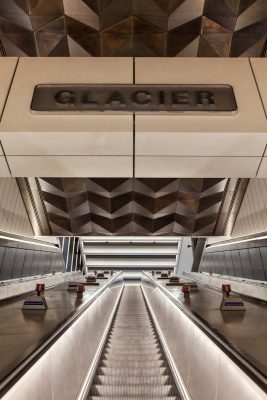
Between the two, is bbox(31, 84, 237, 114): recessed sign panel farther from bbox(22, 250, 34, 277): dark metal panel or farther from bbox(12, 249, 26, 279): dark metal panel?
bbox(22, 250, 34, 277): dark metal panel

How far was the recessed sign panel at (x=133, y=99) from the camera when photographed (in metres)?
3.04

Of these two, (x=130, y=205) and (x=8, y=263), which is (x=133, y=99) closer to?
(x=8, y=263)

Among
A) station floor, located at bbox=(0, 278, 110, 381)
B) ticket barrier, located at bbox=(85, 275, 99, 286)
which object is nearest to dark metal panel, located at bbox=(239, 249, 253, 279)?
ticket barrier, located at bbox=(85, 275, 99, 286)

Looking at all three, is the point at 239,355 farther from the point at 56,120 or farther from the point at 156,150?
the point at 56,120

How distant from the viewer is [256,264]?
37.4 feet

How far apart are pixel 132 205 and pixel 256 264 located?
5.39 meters

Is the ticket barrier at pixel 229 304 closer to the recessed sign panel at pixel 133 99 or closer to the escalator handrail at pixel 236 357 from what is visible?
the escalator handrail at pixel 236 357

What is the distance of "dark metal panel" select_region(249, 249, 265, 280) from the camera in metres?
10.9

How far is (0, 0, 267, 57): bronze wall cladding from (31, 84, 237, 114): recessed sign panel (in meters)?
2.76

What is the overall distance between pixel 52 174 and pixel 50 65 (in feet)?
4.11

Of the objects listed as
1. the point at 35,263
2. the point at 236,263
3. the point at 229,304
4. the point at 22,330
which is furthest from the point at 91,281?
the point at 22,330

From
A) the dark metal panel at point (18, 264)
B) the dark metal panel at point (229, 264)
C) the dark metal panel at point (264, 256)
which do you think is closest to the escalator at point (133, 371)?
the dark metal panel at point (264, 256)

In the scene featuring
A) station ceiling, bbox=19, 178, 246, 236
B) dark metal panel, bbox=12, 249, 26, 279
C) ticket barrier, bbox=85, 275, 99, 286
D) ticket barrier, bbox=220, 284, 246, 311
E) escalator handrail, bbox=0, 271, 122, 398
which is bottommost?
escalator handrail, bbox=0, 271, 122, 398

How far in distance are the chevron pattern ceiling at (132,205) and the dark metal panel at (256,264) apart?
8.90ft
